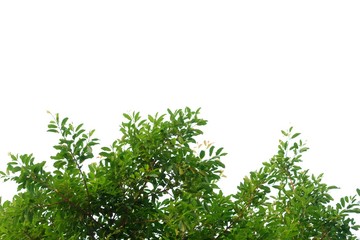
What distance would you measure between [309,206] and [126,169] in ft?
14.4

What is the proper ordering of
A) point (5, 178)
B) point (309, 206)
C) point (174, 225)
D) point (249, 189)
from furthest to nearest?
1. point (309, 206)
2. point (249, 189)
3. point (5, 178)
4. point (174, 225)

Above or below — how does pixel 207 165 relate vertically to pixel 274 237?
above

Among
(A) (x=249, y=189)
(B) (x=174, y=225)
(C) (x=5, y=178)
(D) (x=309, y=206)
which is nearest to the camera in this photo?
(B) (x=174, y=225)

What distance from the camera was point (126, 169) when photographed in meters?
7.72

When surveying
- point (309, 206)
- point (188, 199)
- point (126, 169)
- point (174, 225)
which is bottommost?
point (174, 225)

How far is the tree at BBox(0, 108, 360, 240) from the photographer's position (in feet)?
24.0

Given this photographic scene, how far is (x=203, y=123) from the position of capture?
27.6 feet

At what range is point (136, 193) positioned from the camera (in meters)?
7.68

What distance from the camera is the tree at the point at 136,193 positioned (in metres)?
7.31

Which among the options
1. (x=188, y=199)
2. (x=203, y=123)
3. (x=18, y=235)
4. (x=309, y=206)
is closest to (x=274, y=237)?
(x=188, y=199)

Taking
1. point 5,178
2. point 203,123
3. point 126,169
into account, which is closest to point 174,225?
point 126,169

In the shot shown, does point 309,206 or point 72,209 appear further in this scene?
point 309,206

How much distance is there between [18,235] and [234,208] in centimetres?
329

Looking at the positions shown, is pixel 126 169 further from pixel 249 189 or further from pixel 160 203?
pixel 249 189
